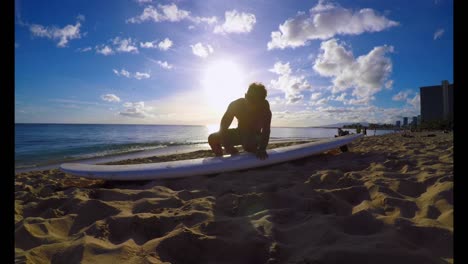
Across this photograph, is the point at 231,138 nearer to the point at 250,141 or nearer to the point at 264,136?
the point at 250,141

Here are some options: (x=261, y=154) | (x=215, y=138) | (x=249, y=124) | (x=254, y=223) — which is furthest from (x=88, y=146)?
(x=254, y=223)

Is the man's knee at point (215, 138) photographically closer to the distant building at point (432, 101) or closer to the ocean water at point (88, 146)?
the ocean water at point (88, 146)

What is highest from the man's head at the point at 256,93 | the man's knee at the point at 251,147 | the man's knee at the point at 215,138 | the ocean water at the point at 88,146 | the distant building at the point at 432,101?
the distant building at the point at 432,101

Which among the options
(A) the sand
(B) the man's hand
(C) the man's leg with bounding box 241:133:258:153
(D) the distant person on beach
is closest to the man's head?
(D) the distant person on beach

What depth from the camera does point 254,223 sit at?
1716 mm

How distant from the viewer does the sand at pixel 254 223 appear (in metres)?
1.33

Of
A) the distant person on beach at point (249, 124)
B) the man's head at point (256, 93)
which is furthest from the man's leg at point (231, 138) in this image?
the man's head at point (256, 93)

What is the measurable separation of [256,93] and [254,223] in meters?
2.32

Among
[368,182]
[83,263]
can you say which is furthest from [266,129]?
[83,263]

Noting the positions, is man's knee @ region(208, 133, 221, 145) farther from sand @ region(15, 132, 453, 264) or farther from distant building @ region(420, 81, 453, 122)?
distant building @ region(420, 81, 453, 122)

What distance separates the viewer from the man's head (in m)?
3.66
